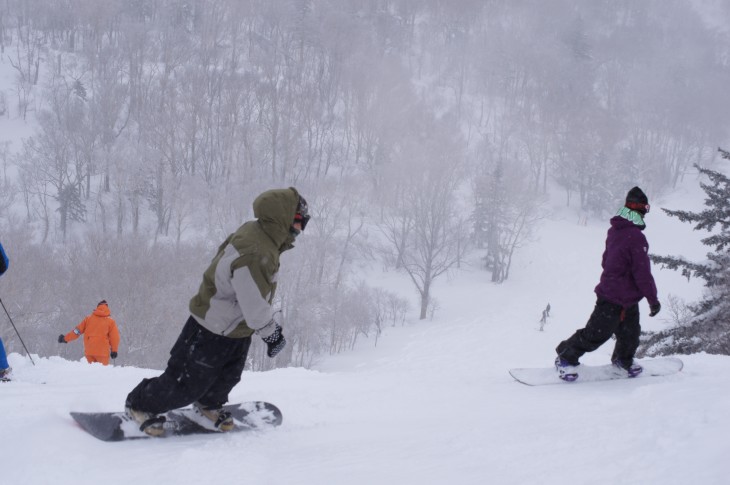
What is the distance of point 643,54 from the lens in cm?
7650

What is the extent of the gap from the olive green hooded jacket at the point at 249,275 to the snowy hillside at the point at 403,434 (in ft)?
2.42

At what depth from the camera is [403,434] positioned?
3355mm

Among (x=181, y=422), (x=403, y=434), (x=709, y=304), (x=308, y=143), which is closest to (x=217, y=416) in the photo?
(x=181, y=422)

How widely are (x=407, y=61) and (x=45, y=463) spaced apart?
66.8 metres

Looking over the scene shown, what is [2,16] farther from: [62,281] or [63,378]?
[63,378]

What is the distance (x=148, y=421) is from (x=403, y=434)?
161cm

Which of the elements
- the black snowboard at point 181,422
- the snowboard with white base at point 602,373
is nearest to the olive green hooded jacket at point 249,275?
the black snowboard at point 181,422

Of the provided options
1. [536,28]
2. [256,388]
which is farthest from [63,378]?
[536,28]

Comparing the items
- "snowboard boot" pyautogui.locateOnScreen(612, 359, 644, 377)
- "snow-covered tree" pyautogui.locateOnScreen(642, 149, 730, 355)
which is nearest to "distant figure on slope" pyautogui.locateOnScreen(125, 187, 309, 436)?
"snowboard boot" pyautogui.locateOnScreen(612, 359, 644, 377)

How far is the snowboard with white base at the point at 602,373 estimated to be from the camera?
4.80 m

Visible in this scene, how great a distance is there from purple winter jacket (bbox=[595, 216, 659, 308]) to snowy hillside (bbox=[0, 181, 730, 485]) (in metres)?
0.77

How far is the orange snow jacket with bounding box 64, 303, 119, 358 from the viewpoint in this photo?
8.22 meters

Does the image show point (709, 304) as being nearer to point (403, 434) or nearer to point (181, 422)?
point (403, 434)

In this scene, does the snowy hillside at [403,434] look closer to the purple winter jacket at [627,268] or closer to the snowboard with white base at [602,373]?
the snowboard with white base at [602,373]
